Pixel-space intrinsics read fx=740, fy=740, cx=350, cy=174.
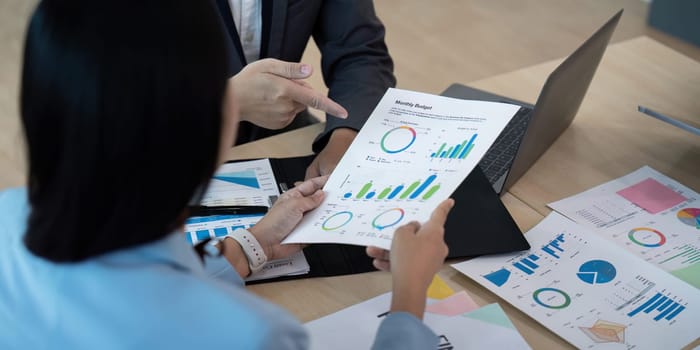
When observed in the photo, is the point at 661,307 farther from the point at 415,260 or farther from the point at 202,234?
the point at 202,234

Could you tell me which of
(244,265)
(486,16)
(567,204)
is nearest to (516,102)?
(567,204)

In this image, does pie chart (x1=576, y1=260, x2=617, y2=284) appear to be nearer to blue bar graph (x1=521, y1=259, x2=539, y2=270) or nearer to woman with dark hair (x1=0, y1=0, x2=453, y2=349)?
blue bar graph (x1=521, y1=259, x2=539, y2=270)

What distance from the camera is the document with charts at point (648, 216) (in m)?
1.17

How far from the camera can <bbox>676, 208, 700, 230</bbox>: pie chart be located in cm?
125

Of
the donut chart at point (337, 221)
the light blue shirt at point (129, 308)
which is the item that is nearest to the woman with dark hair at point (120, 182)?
the light blue shirt at point (129, 308)

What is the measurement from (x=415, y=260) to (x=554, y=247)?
0.34 metres

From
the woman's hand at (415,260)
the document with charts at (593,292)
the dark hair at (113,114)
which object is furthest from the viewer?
the document with charts at (593,292)

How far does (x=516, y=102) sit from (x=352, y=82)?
14.4 inches

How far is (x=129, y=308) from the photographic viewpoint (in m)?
0.65

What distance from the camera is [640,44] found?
1.88 m

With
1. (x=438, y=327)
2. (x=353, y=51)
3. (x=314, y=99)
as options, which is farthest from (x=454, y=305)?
(x=353, y=51)

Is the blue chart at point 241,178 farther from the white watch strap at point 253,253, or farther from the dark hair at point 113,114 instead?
the dark hair at point 113,114

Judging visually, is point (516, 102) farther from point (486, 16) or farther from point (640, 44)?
point (486, 16)

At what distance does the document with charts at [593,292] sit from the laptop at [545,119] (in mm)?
159
